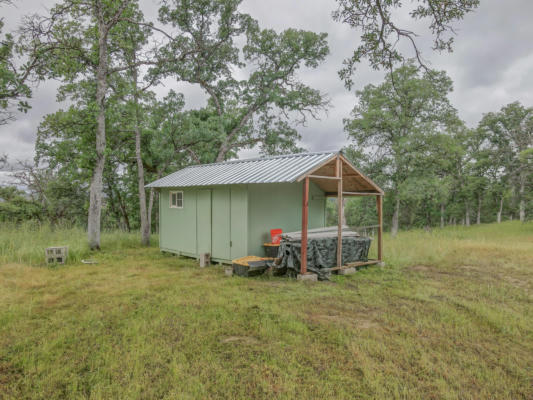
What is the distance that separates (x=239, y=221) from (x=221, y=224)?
2.22ft

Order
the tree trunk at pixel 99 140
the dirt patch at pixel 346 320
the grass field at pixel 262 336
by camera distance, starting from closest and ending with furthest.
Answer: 1. the grass field at pixel 262 336
2. the dirt patch at pixel 346 320
3. the tree trunk at pixel 99 140

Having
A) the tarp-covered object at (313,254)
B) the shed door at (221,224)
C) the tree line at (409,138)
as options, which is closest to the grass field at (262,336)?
the tarp-covered object at (313,254)

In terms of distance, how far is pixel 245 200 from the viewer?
275 inches

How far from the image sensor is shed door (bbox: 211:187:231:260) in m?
7.40

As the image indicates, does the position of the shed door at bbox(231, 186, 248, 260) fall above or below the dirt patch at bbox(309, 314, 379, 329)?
above

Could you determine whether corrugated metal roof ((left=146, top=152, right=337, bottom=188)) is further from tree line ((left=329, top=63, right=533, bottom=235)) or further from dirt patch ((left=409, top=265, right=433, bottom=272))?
tree line ((left=329, top=63, right=533, bottom=235))

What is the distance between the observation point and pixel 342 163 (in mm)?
6996

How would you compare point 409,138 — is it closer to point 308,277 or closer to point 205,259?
point 308,277

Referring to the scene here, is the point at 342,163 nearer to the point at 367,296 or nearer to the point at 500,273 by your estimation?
the point at 367,296

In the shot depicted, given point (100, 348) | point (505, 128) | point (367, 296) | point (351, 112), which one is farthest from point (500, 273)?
point (505, 128)

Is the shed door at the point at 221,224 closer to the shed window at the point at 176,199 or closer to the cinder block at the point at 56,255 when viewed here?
the shed window at the point at 176,199

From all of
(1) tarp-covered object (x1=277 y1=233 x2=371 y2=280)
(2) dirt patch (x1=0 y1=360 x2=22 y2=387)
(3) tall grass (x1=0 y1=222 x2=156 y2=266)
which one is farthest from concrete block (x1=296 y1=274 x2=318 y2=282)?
(3) tall grass (x1=0 y1=222 x2=156 y2=266)

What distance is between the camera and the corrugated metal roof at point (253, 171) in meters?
6.45

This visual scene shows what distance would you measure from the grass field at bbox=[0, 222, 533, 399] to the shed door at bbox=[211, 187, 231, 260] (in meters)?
1.14
